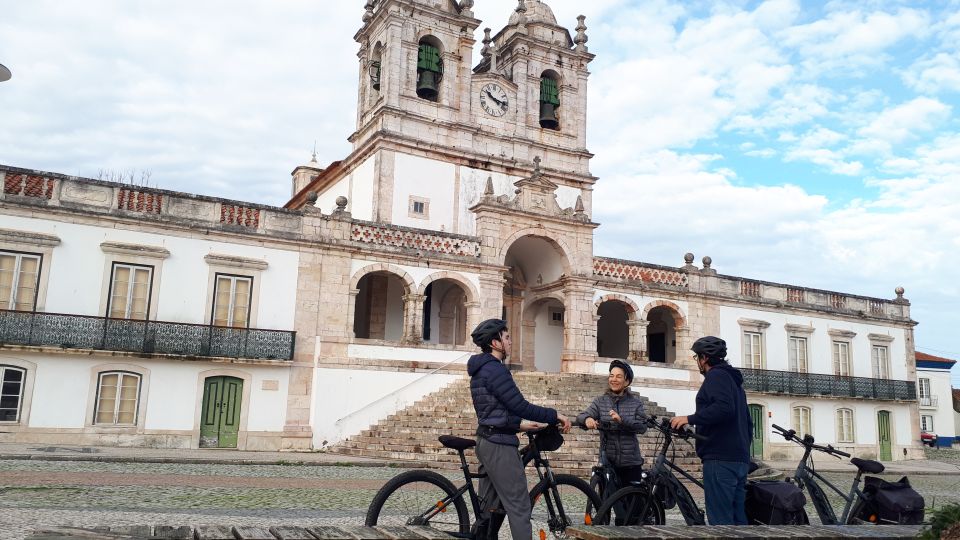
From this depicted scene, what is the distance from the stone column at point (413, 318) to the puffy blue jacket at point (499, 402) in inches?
618

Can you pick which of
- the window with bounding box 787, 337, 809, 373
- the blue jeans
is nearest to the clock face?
the window with bounding box 787, 337, 809, 373

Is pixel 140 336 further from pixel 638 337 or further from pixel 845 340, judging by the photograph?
pixel 845 340

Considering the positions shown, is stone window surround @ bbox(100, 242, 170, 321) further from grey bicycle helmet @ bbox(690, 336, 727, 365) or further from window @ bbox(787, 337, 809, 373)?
window @ bbox(787, 337, 809, 373)

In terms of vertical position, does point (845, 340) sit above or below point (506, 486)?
above

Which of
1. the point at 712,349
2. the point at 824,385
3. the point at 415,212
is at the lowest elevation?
the point at 712,349

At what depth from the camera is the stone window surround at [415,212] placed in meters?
24.3

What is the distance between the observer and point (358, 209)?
25.3m

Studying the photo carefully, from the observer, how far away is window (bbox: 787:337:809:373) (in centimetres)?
2692

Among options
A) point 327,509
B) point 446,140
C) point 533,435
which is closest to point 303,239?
point 446,140

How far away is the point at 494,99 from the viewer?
26875mm

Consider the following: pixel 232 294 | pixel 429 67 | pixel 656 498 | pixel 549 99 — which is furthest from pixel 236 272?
pixel 656 498

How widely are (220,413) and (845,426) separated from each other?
21432 millimetres

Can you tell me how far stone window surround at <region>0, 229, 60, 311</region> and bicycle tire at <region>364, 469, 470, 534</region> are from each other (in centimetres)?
1483

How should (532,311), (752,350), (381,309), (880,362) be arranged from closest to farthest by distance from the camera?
(381,309)
(532,311)
(752,350)
(880,362)
